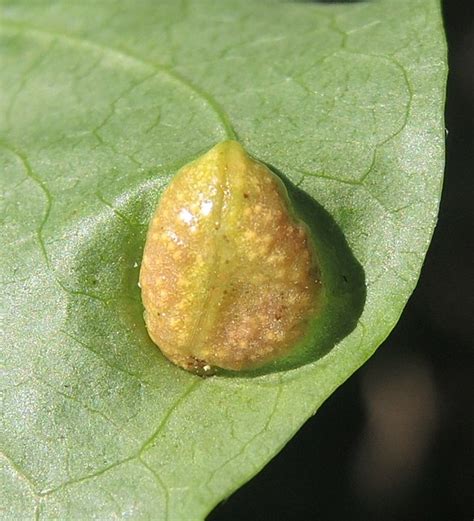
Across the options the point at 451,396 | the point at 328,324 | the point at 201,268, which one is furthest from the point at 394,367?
the point at 201,268

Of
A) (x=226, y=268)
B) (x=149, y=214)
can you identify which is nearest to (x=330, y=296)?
(x=226, y=268)

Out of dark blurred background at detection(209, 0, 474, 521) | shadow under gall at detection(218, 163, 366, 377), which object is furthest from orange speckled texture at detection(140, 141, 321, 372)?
dark blurred background at detection(209, 0, 474, 521)

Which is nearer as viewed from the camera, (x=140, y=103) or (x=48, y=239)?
(x=48, y=239)

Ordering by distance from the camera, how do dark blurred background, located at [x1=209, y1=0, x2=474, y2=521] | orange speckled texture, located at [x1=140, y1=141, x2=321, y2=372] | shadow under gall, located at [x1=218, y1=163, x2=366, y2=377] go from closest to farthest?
orange speckled texture, located at [x1=140, y1=141, x2=321, y2=372], shadow under gall, located at [x1=218, y1=163, x2=366, y2=377], dark blurred background, located at [x1=209, y1=0, x2=474, y2=521]

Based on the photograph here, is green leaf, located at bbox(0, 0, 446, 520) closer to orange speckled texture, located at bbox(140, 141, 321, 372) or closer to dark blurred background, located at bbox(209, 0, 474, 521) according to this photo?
orange speckled texture, located at bbox(140, 141, 321, 372)

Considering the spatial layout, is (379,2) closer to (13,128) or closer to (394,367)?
(13,128)

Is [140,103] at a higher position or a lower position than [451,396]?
higher
